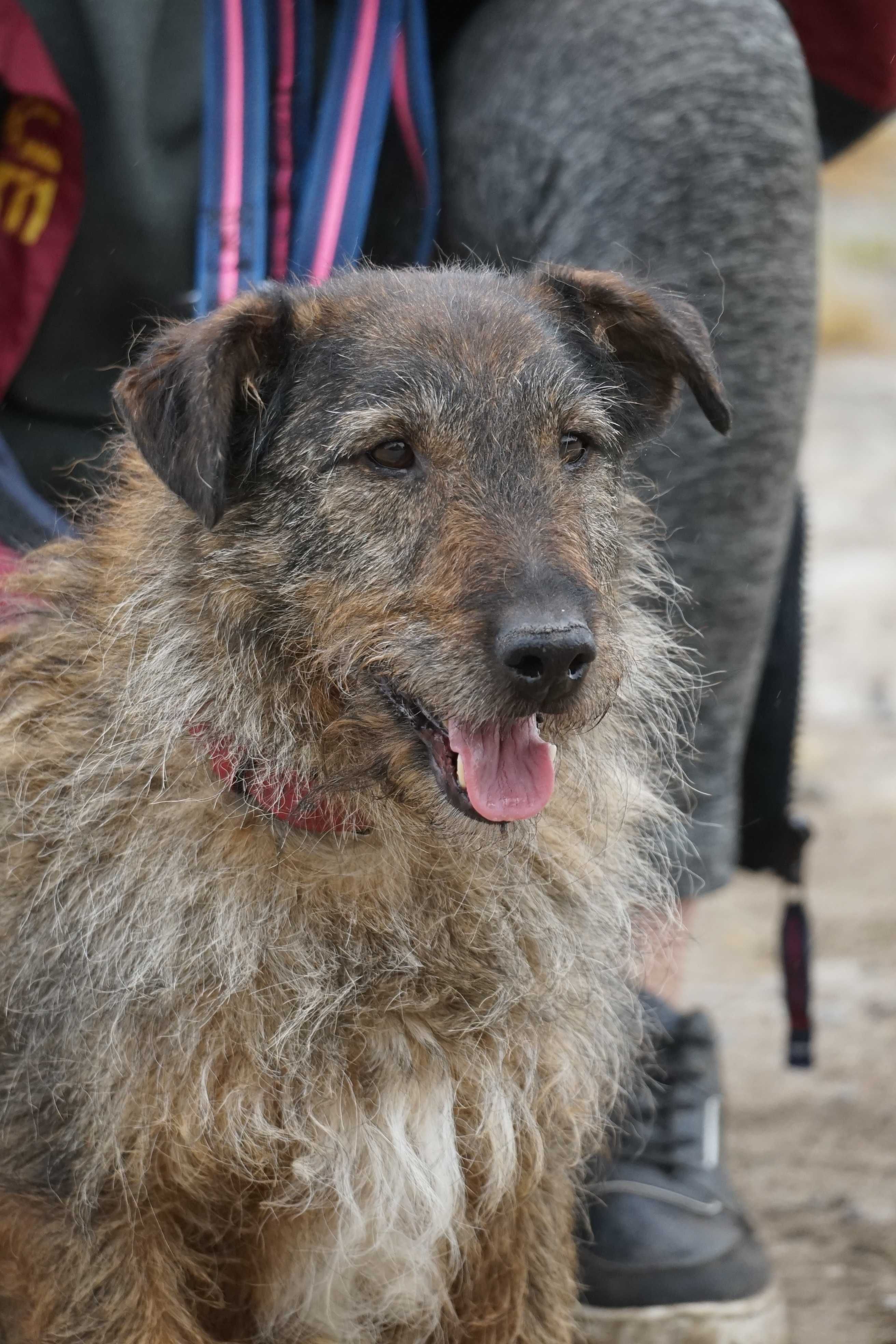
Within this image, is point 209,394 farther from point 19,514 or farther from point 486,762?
point 19,514

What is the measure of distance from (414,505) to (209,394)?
382mm

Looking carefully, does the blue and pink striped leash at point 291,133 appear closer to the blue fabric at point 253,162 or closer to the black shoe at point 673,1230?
the blue fabric at point 253,162

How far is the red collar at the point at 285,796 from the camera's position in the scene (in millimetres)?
2697

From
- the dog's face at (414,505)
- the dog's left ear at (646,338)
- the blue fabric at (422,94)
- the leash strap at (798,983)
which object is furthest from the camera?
the leash strap at (798,983)

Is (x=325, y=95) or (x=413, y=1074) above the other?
(x=325, y=95)

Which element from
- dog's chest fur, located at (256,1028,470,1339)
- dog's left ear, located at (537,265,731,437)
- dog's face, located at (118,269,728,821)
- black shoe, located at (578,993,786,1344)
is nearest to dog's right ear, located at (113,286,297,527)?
dog's face, located at (118,269,728,821)

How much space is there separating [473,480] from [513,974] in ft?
2.85

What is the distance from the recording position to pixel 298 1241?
267 cm

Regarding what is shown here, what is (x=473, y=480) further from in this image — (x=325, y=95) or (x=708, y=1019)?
(x=708, y=1019)

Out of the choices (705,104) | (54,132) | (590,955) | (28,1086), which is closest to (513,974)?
(590,955)

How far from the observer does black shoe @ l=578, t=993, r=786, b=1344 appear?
321 cm

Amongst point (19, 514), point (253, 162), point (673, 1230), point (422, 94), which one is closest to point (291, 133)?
point (253, 162)

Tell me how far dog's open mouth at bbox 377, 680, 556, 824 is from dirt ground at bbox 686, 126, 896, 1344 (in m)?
1.13

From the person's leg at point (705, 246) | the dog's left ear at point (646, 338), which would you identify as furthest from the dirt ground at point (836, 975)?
the dog's left ear at point (646, 338)
